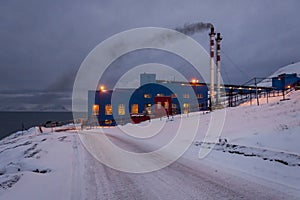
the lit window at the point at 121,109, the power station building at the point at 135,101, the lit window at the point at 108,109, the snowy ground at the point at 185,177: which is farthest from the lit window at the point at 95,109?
the snowy ground at the point at 185,177

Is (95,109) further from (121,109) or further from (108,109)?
(121,109)

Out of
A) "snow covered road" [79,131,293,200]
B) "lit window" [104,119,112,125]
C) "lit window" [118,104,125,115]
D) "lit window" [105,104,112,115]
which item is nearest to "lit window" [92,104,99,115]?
"lit window" [105,104,112,115]

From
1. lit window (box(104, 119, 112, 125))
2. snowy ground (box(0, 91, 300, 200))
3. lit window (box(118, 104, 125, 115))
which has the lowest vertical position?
lit window (box(104, 119, 112, 125))

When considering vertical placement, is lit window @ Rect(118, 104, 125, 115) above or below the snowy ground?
above

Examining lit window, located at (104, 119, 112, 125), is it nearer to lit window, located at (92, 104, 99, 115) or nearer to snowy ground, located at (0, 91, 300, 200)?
lit window, located at (92, 104, 99, 115)

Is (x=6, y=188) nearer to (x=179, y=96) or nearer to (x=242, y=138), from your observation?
(x=242, y=138)

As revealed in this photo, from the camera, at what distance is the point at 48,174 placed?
7.15m

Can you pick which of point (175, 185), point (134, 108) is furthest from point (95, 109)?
point (175, 185)

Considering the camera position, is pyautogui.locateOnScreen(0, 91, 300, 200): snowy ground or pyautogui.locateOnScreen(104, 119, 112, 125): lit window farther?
pyautogui.locateOnScreen(104, 119, 112, 125): lit window

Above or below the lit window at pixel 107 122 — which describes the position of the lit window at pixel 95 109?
above

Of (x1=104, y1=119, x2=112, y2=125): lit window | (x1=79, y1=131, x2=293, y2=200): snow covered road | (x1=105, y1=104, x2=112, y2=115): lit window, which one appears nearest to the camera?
(x1=79, y1=131, x2=293, y2=200): snow covered road

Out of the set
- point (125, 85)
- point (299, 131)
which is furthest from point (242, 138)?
point (125, 85)

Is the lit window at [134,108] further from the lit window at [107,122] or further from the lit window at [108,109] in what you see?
the lit window at [107,122]

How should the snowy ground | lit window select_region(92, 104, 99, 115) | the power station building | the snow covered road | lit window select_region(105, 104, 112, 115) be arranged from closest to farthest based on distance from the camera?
the snow covered road < the snowy ground < the power station building < lit window select_region(105, 104, 112, 115) < lit window select_region(92, 104, 99, 115)
